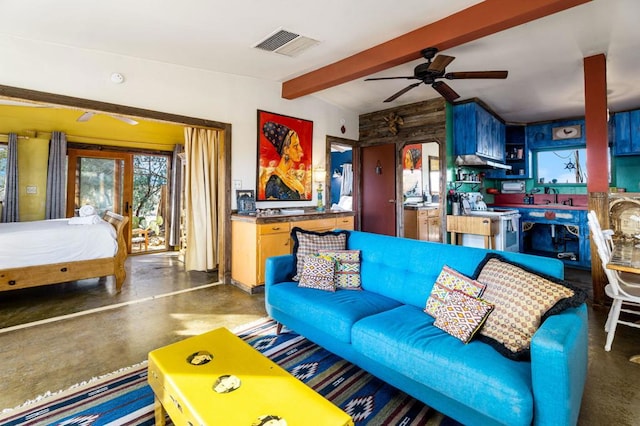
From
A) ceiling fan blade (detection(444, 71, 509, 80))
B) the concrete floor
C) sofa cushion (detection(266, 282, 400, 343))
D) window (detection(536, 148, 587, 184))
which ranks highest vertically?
ceiling fan blade (detection(444, 71, 509, 80))

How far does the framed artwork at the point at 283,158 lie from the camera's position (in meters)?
4.68

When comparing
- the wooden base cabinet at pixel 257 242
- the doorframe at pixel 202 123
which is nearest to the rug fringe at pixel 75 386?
the wooden base cabinet at pixel 257 242

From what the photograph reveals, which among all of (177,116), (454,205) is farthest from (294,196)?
(454,205)

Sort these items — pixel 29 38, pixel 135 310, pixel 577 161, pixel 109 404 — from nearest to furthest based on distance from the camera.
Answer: pixel 109 404 < pixel 29 38 < pixel 135 310 < pixel 577 161

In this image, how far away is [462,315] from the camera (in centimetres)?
172

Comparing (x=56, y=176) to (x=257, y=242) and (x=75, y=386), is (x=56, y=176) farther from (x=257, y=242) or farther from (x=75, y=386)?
(x=75, y=386)

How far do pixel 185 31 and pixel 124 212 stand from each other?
4.34 metres

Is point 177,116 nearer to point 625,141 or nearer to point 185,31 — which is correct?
point 185,31

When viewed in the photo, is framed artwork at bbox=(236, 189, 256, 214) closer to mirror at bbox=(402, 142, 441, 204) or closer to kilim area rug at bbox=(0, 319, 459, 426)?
kilim area rug at bbox=(0, 319, 459, 426)

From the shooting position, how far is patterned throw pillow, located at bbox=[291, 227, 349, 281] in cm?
281

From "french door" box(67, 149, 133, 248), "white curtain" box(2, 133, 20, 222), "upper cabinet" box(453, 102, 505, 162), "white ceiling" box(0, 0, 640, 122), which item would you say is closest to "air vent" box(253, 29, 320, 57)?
"white ceiling" box(0, 0, 640, 122)

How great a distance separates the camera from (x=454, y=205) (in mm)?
5043

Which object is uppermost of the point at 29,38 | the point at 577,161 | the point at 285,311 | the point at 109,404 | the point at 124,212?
the point at 29,38

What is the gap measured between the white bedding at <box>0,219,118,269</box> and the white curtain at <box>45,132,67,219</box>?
1.98 m
